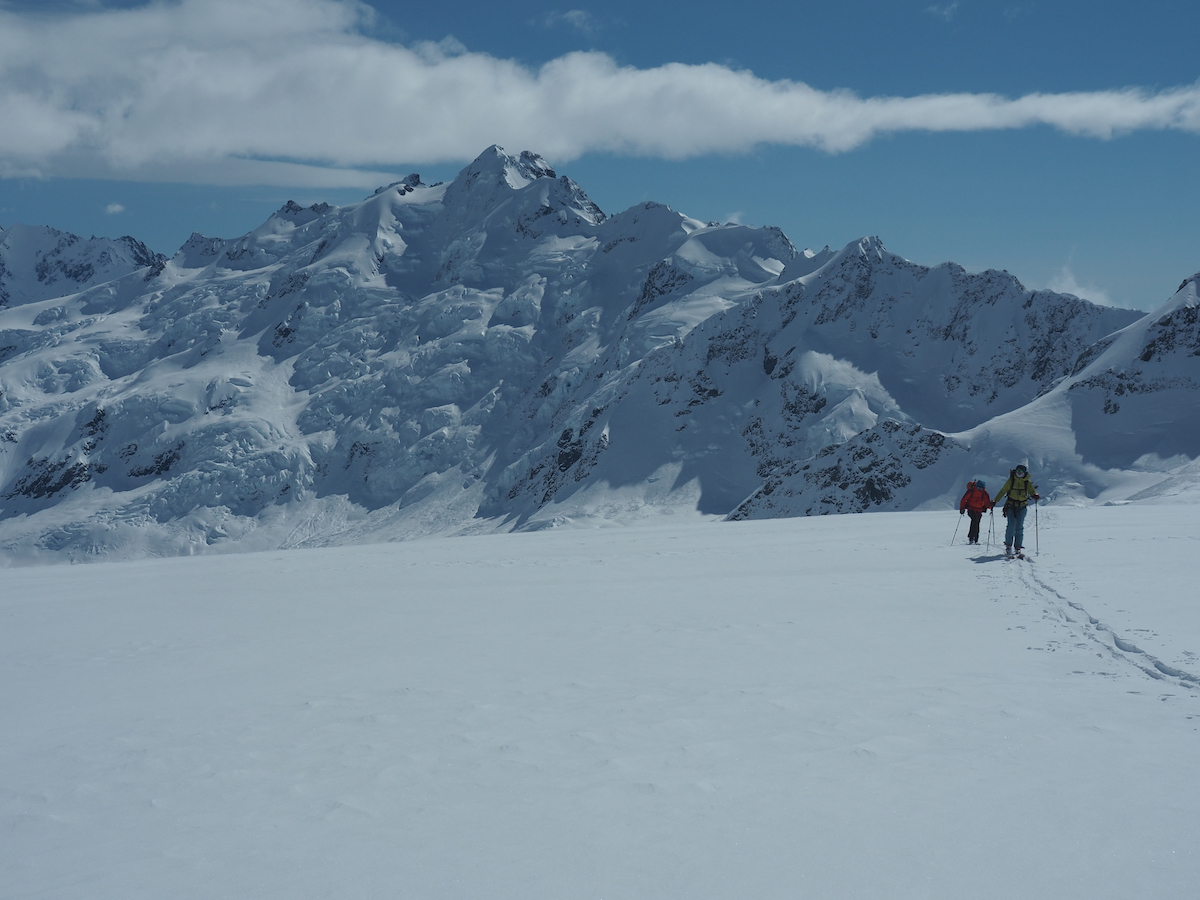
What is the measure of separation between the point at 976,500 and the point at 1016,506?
9.31 ft

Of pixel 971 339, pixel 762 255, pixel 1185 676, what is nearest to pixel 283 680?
pixel 1185 676

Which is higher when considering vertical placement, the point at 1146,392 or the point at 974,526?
the point at 1146,392

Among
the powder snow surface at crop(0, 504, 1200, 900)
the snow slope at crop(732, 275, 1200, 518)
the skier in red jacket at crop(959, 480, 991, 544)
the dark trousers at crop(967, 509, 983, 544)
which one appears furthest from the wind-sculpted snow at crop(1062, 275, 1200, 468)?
the powder snow surface at crop(0, 504, 1200, 900)

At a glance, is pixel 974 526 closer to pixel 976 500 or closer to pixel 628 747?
pixel 976 500

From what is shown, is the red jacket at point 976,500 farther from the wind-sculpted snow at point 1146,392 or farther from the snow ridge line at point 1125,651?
the wind-sculpted snow at point 1146,392

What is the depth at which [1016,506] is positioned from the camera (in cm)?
1900

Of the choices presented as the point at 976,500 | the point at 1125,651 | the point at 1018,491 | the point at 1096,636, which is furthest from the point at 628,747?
the point at 976,500

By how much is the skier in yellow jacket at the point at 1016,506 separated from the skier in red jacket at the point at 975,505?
185 centimetres

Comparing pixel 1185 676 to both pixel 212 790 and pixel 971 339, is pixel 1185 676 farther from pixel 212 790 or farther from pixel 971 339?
pixel 971 339

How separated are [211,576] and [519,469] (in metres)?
118

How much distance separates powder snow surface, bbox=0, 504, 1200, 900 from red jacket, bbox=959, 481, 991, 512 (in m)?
6.78

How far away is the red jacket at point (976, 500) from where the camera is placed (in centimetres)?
2161

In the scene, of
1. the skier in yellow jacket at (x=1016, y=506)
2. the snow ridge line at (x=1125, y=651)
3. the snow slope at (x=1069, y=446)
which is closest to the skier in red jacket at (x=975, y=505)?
the skier in yellow jacket at (x=1016, y=506)

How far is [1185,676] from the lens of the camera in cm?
827
